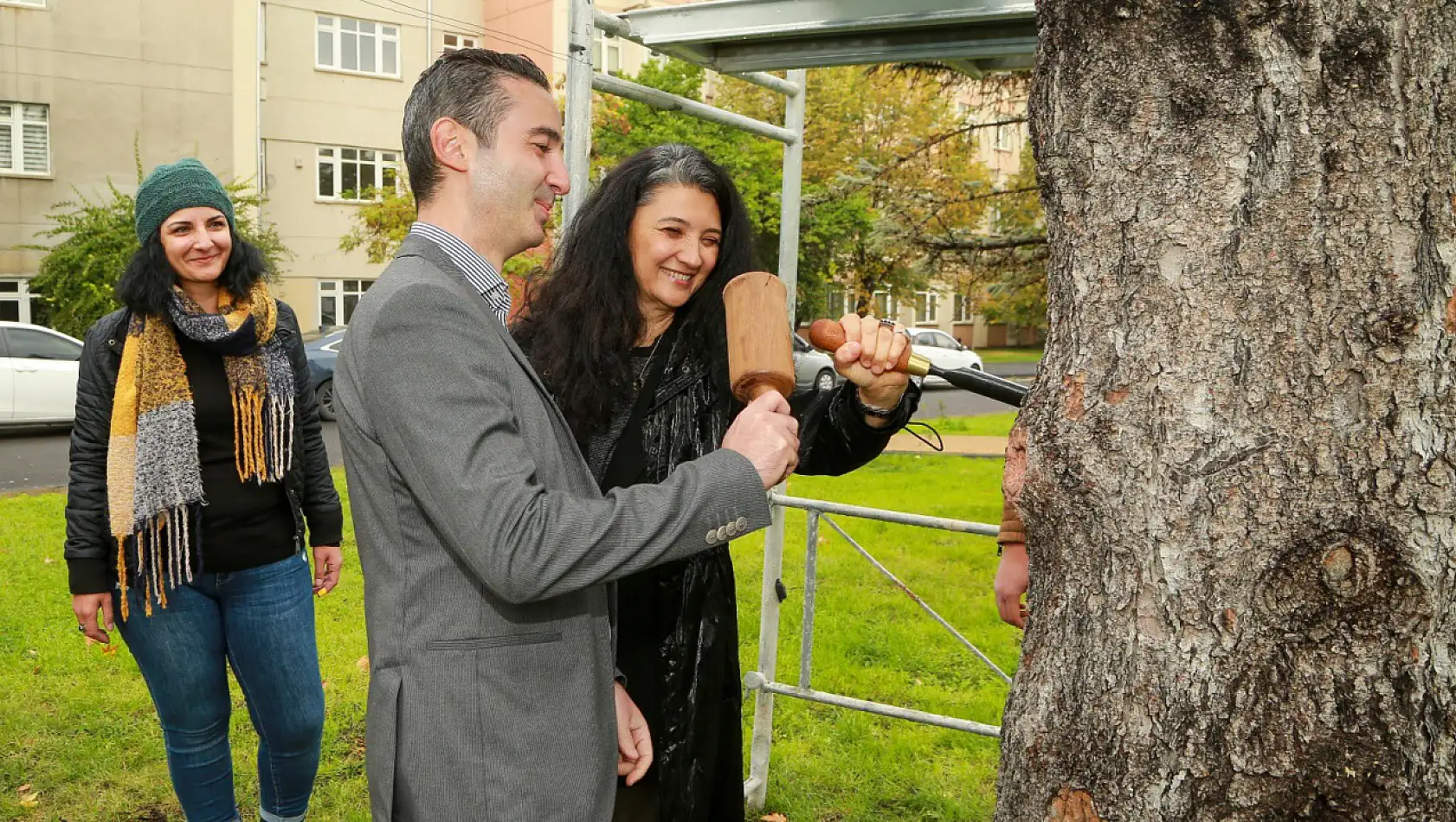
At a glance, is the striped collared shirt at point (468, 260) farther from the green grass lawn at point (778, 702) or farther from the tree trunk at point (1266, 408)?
the green grass lawn at point (778, 702)

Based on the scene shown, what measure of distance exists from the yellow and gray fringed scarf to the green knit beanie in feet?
0.70

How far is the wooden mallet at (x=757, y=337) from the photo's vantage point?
6.46ft

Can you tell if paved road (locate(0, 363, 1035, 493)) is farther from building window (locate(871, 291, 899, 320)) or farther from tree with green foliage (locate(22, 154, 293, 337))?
building window (locate(871, 291, 899, 320))

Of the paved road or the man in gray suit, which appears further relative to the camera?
the paved road

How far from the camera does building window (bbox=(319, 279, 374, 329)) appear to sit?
27.8 meters

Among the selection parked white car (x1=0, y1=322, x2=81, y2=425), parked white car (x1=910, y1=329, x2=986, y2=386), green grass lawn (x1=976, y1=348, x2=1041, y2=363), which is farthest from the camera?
green grass lawn (x1=976, y1=348, x2=1041, y2=363)

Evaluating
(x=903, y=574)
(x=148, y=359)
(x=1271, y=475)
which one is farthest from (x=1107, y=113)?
(x=903, y=574)

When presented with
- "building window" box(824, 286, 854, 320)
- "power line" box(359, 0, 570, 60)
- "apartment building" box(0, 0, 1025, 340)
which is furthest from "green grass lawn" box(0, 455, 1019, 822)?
"building window" box(824, 286, 854, 320)

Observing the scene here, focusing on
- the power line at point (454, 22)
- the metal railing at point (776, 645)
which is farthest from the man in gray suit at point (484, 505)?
the power line at point (454, 22)

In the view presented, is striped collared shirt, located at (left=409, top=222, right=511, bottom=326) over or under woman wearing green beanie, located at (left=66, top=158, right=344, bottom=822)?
over

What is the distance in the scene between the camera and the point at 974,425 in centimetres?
1747

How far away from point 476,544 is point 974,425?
16.5 meters

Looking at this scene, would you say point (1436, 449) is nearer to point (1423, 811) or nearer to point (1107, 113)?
point (1423, 811)

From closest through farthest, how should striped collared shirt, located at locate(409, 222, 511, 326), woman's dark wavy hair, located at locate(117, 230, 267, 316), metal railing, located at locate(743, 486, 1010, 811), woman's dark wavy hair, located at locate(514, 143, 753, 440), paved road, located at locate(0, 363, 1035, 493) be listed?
striped collared shirt, located at locate(409, 222, 511, 326), woman's dark wavy hair, located at locate(514, 143, 753, 440), woman's dark wavy hair, located at locate(117, 230, 267, 316), metal railing, located at locate(743, 486, 1010, 811), paved road, located at locate(0, 363, 1035, 493)
